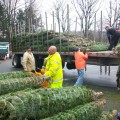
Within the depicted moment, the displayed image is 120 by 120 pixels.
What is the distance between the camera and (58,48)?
16.6 metres

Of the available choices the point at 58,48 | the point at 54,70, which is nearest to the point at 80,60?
the point at 58,48

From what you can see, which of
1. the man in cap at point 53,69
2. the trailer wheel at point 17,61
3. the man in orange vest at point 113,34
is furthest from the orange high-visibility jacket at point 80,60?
the trailer wheel at point 17,61

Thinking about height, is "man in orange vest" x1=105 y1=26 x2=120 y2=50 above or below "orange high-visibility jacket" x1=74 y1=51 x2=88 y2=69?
above

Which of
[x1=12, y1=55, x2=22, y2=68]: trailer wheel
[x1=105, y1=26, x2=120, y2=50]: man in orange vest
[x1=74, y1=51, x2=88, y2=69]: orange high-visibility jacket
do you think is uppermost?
[x1=105, y1=26, x2=120, y2=50]: man in orange vest

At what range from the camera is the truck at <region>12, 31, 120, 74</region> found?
44.2ft

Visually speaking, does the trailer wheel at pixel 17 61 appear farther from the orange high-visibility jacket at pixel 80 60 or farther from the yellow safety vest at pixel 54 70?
the yellow safety vest at pixel 54 70

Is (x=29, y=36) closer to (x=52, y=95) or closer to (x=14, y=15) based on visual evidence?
(x=52, y=95)

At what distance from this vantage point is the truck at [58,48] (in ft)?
44.2

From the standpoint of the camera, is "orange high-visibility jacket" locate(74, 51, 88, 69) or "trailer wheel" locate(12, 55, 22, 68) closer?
"orange high-visibility jacket" locate(74, 51, 88, 69)

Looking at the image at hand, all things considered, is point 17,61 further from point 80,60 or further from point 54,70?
point 54,70

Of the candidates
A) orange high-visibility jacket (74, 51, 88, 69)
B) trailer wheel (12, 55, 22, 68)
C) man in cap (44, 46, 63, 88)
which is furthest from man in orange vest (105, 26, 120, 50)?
trailer wheel (12, 55, 22, 68)

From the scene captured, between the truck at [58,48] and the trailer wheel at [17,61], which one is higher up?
the truck at [58,48]

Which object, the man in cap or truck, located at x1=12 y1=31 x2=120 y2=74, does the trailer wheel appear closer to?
truck, located at x1=12 y1=31 x2=120 y2=74

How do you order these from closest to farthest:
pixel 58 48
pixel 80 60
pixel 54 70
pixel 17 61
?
1. pixel 54 70
2. pixel 80 60
3. pixel 58 48
4. pixel 17 61
